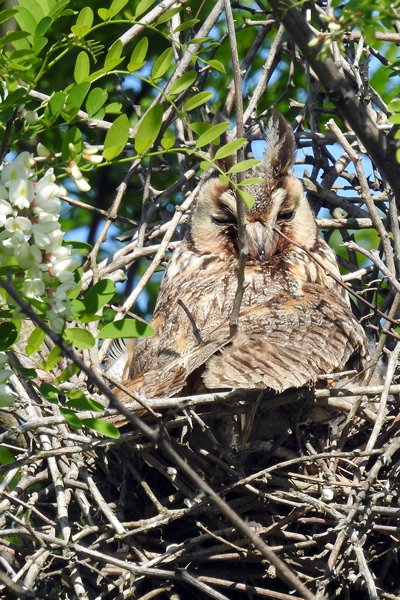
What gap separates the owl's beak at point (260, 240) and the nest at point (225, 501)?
0.68 metres

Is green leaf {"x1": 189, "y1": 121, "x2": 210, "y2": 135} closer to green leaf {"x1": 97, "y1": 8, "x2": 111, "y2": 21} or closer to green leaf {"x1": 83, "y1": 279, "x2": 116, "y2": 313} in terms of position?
green leaf {"x1": 97, "y1": 8, "x2": 111, "y2": 21}

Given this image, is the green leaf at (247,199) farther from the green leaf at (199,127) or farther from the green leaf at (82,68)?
the green leaf at (82,68)

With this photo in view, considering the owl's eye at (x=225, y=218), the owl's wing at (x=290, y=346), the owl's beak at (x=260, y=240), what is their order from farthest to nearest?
the owl's eye at (x=225, y=218)
the owl's beak at (x=260, y=240)
the owl's wing at (x=290, y=346)

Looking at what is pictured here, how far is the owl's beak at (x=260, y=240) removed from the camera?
362cm

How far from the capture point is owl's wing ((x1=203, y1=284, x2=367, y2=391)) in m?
2.80

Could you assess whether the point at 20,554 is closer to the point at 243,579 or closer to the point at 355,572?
the point at 243,579

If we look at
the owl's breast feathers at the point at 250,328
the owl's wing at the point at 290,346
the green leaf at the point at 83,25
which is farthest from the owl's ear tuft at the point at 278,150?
the green leaf at the point at 83,25

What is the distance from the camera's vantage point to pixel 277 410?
3.22 m

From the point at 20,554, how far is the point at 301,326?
3.98 ft

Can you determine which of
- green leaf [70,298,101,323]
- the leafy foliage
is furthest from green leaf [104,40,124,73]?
green leaf [70,298,101,323]

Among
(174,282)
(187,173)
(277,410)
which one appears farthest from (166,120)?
(277,410)

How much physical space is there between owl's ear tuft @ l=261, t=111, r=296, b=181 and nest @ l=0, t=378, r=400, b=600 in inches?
38.7

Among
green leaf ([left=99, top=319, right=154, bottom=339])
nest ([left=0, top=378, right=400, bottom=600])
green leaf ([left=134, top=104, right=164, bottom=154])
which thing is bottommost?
nest ([left=0, top=378, right=400, bottom=600])

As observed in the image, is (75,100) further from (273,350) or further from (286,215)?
(286,215)
